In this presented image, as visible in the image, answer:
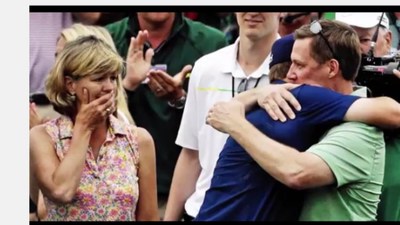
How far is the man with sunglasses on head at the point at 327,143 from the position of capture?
315cm

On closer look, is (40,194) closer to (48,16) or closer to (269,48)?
(48,16)

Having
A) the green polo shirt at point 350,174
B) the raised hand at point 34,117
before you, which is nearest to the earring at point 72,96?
the raised hand at point 34,117

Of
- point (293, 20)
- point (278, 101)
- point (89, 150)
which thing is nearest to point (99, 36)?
point (89, 150)

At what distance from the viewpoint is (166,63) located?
3.88 meters

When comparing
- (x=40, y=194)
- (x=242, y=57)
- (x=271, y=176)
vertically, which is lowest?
(x=40, y=194)

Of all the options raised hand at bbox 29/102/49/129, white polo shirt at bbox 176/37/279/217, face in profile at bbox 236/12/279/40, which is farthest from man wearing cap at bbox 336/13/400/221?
raised hand at bbox 29/102/49/129

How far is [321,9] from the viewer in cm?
377

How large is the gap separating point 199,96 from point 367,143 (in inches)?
29.6

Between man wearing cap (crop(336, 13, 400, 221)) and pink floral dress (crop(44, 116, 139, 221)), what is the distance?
823mm

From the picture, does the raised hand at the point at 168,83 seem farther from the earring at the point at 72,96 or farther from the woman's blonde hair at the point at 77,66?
the earring at the point at 72,96

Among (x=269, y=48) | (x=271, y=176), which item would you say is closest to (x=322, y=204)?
(x=271, y=176)

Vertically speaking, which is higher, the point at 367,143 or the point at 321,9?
the point at 321,9

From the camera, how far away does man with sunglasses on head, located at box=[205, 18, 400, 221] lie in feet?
10.3

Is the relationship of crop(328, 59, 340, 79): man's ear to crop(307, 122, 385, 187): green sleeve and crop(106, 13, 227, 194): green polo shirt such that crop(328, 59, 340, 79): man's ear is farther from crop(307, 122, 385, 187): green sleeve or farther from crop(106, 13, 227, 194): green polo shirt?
crop(106, 13, 227, 194): green polo shirt
